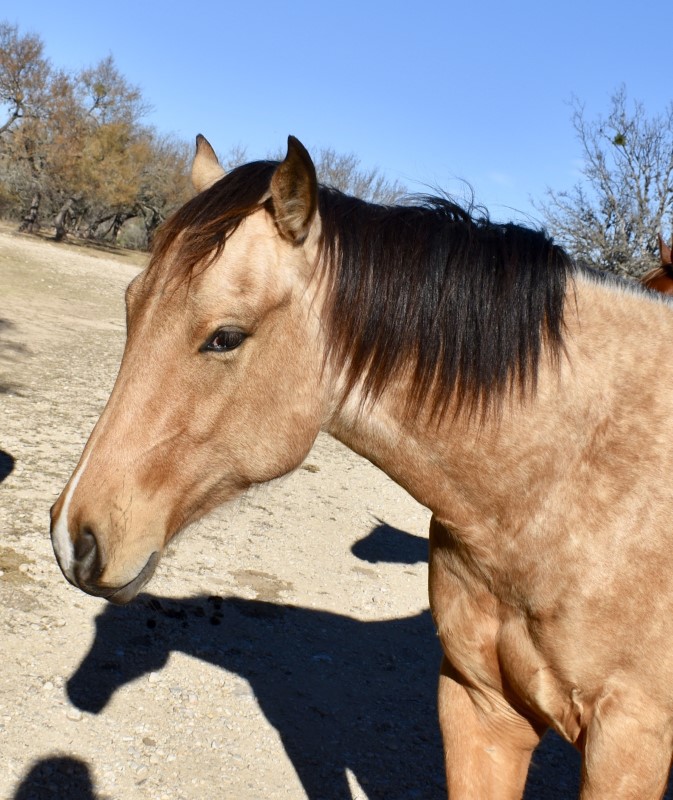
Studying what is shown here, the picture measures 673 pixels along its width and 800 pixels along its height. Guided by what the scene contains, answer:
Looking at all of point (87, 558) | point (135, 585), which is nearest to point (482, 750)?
point (135, 585)

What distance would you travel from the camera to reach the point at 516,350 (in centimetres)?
197

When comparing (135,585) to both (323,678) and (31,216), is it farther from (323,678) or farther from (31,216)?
(31,216)

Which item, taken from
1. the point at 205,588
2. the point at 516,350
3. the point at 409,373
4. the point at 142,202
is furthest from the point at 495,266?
the point at 142,202

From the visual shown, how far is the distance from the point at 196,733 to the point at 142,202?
38.0m

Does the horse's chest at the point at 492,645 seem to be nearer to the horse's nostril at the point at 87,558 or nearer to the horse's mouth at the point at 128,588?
the horse's mouth at the point at 128,588

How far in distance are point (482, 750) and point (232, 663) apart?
6.51 feet

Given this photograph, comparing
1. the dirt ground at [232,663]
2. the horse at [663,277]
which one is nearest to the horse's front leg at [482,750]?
the dirt ground at [232,663]

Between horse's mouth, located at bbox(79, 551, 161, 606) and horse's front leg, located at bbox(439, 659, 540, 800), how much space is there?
1109 millimetres

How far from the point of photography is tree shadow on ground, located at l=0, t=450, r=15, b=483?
18.5 feet

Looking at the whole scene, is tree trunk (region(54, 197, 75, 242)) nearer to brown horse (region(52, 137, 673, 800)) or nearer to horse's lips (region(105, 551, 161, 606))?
brown horse (region(52, 137, 673, 800))

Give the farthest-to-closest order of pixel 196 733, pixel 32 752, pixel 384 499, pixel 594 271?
pixel 384 499, pixel 196 733, pixel 32 752, pixel 594 271

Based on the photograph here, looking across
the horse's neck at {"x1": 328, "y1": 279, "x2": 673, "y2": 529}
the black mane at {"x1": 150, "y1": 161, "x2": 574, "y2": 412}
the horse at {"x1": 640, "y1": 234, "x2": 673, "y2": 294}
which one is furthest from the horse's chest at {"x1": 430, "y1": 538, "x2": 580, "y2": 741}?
the horse at {"x1": 640, "y1": 234, "x2": 673, "y2": 294}

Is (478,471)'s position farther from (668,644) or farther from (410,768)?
(410,768)

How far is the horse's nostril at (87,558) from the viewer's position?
1.75 m
